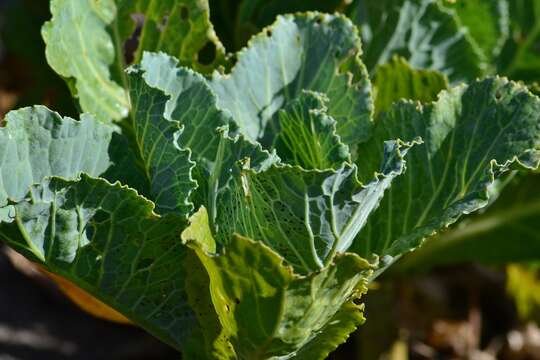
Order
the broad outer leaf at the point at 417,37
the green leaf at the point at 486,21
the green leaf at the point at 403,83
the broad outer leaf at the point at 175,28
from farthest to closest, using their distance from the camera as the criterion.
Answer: the green leaf at the point at 486,21 < the broad outer leaf at the point at 417,37 < the green leaf at the point at 403,83 < the broad outer leaf at the point at 175,28

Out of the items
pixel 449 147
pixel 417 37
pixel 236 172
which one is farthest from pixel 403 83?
pixel 236 172

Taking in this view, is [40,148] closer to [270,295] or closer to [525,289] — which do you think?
[270,295]

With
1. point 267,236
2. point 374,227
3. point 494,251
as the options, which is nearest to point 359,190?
point 267,236

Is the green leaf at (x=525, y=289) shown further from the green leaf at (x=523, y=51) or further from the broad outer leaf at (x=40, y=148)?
the broad outer leaf at (x=40, y=148)

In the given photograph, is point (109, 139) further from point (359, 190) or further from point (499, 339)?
point (499, 339)

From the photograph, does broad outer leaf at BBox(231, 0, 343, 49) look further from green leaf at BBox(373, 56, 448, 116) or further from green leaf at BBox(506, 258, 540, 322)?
green leaf at BBox(506, 258, 540, 322)

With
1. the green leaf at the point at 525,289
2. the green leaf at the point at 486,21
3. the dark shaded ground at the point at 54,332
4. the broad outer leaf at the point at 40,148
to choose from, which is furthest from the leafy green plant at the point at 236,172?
the dark shaded ground at the point at 54,332

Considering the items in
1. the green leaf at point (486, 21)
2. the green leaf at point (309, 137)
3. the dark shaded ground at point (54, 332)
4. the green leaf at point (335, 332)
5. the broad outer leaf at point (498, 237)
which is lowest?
the broad outer leaf at point (498, 237)
